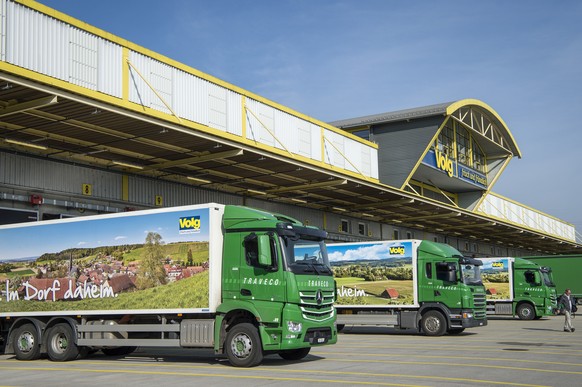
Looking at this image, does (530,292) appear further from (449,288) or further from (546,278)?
(449,288)

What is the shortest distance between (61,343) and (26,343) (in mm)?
1065

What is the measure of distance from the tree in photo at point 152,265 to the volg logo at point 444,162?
1112 inches

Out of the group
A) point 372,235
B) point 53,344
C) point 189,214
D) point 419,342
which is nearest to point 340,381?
point 189,214

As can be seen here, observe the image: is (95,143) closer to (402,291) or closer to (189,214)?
(189,214)

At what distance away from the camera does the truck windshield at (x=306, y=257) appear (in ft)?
45.9

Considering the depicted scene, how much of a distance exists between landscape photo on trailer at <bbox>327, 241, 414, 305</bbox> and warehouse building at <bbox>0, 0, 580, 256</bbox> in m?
3.25

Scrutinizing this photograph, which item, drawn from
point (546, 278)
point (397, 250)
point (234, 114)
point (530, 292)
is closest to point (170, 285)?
point (234, 114)

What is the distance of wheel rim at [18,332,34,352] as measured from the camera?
53.6ft

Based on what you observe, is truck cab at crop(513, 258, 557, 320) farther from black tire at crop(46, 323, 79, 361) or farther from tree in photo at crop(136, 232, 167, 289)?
black tire at crop(46, 323, 79, 361)

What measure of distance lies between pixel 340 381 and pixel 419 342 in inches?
369

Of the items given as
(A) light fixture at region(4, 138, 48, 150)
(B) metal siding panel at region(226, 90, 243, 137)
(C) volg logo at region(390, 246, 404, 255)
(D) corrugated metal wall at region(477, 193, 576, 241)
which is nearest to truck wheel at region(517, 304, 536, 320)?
(C) volg logo at region(390, 246, 404, 255)

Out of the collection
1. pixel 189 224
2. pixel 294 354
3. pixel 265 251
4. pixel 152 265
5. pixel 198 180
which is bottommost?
pixel 294 354

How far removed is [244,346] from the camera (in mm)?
13773

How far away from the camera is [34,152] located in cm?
1970
